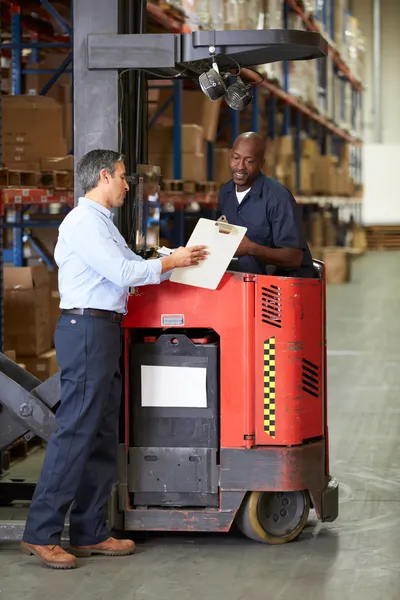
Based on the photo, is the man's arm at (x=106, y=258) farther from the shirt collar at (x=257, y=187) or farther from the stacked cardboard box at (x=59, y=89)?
the stacked cardboard box at (x=59, y=89)

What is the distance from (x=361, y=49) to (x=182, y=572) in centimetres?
2314

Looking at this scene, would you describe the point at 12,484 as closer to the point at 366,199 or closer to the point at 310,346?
the point at 310,346

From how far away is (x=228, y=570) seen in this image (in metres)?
4.69

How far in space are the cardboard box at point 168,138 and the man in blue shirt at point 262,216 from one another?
5333mm

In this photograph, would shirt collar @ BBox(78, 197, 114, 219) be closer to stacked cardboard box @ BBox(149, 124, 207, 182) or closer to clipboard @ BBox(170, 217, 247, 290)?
clipboard @ BBox(170, 217, 247, 290)

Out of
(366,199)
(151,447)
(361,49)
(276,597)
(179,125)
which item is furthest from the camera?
(366,199)

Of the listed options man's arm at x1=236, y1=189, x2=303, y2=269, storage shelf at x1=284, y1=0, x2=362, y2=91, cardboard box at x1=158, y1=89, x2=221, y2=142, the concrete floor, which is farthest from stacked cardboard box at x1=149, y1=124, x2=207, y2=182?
storage shelf at x1=284, y1=0, x2=362, y2=91

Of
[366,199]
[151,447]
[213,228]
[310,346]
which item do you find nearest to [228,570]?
[151,447]

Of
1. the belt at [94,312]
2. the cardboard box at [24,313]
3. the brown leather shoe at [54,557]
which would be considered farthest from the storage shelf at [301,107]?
the brown leather shoe at [54,557]

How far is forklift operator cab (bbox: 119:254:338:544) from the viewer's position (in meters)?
4.89

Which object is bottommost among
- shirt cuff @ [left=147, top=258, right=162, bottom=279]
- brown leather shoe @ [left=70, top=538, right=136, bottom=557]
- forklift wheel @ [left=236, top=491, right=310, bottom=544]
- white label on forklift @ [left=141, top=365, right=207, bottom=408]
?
brown leather shoe @ [left=70, top=538, right=136, bottom=557]

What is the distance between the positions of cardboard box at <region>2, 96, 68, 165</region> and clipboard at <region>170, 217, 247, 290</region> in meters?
3.23

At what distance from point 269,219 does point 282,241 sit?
5.8 inches

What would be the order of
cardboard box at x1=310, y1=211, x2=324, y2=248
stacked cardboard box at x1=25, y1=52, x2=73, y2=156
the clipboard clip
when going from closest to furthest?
1. the clipboard clip
2. stacked cardboard box at x1=25, y1=52, x2=73, y2=156
3. cardboard box at x1=310, y1=211, x2=324, y2=248
